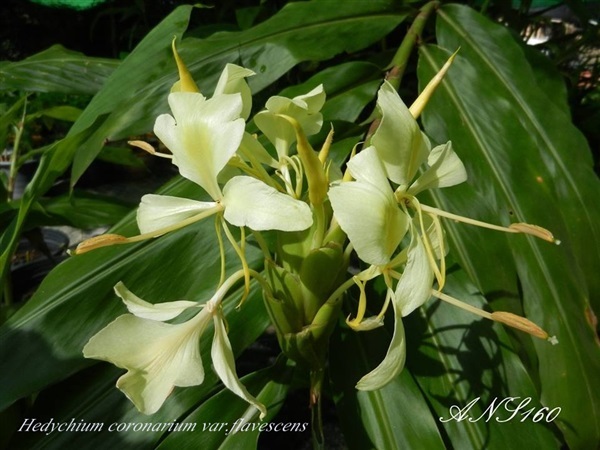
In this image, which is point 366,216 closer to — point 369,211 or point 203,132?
point 369,211

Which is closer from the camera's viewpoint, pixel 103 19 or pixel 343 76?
pixel 343 76

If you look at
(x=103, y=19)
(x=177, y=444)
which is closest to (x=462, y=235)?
(x=177, y=444)

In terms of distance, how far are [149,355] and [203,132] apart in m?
0.15

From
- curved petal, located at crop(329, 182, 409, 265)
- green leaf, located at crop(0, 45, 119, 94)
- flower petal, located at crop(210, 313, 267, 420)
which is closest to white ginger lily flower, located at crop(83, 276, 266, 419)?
flower petal, located at crop(210, 313, 267, 420)

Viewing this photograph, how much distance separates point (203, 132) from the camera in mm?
378

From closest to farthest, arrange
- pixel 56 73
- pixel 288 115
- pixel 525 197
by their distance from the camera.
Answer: pixel 288 115 < pixel 525 197 < pixel 56 73

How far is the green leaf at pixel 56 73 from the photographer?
95 cm

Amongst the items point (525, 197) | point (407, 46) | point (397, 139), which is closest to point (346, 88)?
point (407, 46)

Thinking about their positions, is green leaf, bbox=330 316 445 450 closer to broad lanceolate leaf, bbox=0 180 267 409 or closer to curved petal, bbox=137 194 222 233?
broad lanceolate leaf, bbox=0 180 267 409

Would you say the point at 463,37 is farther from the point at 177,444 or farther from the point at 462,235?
the point at 177,444

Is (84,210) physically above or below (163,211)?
below

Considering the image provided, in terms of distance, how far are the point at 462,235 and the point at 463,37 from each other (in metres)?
0.34

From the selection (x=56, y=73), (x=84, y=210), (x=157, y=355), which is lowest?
(x=84, y=210)

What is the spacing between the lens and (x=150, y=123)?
0.69 metres
